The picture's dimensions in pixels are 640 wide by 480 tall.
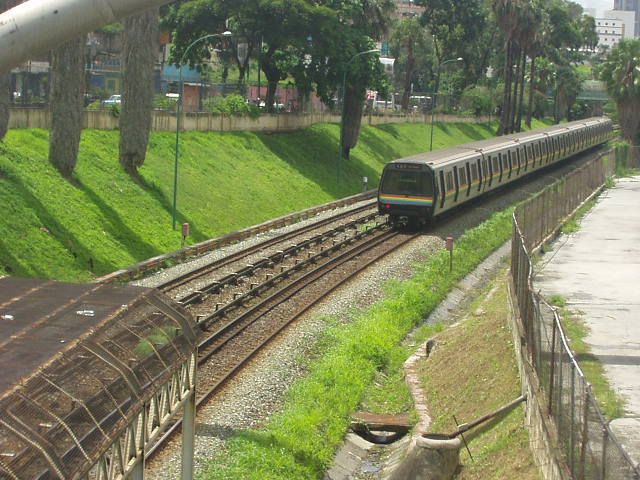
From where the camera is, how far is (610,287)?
2428 centimetres

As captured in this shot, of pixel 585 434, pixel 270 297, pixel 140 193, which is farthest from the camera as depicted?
pixel 140 193

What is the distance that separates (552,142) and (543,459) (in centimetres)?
5040

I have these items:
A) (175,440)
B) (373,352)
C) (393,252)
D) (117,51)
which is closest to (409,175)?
(393,252)

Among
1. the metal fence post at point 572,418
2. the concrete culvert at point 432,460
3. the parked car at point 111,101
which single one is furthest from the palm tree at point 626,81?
the metal fence post at point 572,418

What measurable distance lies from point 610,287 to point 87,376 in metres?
17.4

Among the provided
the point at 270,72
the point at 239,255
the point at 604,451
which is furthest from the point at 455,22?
the point at 604,451

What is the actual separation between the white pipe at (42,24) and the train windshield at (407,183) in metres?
23.4

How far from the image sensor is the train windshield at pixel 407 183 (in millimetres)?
36062

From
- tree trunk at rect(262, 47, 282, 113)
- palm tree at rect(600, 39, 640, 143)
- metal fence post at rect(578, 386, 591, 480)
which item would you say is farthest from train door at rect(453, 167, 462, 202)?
palm tree at rect(600, 39, 640, 143)

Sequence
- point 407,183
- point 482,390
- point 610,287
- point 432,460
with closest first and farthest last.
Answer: point 432,460
point 482,390
point 610,287
point 407,183

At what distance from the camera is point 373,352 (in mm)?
20406

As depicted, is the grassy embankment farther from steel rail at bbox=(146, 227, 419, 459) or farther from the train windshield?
steel rail at bbox=(146, 227, 419, 459)

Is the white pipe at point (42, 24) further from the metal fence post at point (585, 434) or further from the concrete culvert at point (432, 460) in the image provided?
the metal fence post at point (585, 434)

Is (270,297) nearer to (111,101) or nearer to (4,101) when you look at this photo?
(4,101)
